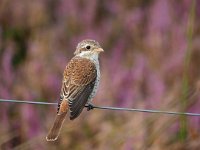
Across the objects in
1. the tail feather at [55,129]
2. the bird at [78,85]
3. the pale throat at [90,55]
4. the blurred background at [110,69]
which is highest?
the blurred background at [110,69]

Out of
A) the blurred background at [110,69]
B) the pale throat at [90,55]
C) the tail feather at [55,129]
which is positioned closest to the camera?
the tail feather at [55,129]

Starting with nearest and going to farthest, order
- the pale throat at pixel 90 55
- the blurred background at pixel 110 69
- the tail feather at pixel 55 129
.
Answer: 1. the tail feather at pixel 55 129
2. the pale throat at pixel 90 55
3. the blurred background at pixel 110 69

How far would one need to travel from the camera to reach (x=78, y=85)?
22.2 ft

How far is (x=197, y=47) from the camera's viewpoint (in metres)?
9.76

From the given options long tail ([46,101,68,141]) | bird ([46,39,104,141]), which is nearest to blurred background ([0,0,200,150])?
bird ([46,39,104,141])

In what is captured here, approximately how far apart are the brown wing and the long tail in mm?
60

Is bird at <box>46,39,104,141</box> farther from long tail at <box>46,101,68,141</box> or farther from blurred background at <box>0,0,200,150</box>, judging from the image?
blurred background at <box>0,0,200,150</box>

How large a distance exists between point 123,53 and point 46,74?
53.8 inches

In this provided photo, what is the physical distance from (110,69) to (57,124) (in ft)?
9.68

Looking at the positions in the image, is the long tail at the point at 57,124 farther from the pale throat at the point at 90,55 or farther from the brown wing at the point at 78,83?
the pale throat at the point at 90,55

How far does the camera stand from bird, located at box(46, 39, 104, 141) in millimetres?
6520

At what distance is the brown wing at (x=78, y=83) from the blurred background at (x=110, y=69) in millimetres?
685

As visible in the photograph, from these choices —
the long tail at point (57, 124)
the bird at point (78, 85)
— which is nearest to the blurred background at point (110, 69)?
the bird at point (78, 85)

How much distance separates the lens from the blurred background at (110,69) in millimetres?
7984
